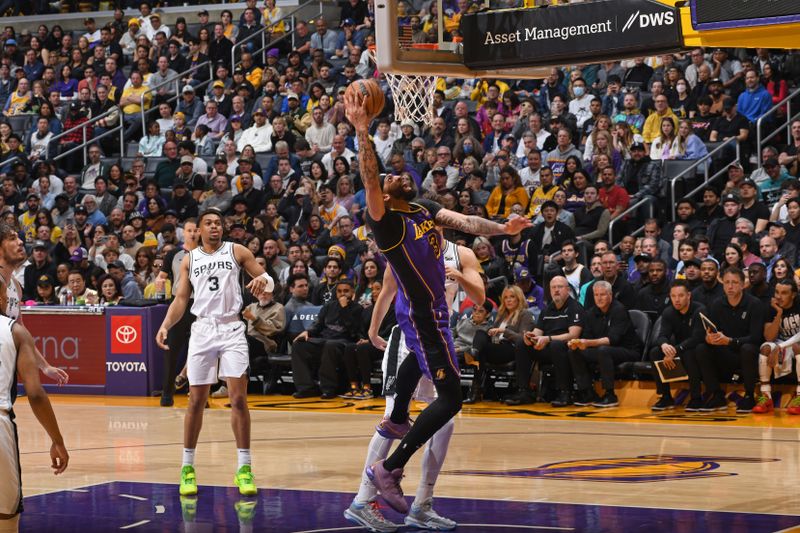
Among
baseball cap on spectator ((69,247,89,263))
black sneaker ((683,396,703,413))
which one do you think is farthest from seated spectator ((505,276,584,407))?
baseball cap on spectator ((69,247,89,263))

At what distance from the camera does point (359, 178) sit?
733 inches

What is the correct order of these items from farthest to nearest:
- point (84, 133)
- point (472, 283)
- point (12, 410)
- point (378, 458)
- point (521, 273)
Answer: point (84, 133), point (521, 273), point (472, 283), point (378, 458), point (12, 410)

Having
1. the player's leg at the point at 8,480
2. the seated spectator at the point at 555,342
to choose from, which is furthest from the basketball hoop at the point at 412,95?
the player's leg at the point at 8,480

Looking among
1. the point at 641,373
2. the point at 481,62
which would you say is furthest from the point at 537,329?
the point at 481,62

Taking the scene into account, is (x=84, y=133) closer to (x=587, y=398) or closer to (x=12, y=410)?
(x=587, y=398)

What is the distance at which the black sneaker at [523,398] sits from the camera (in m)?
14.3

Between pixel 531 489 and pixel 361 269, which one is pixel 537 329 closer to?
pixel 361 269

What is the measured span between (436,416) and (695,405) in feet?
21.6

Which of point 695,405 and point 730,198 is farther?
point 730,198

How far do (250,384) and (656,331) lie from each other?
5345 millimetres

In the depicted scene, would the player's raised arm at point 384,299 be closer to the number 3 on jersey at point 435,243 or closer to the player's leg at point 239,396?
the number 3 on jersey at point 435,243

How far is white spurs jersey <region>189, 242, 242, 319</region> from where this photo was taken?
30.1 feet

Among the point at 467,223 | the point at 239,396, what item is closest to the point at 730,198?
the point at 239,396

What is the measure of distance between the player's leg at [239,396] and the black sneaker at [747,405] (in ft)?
19.9
